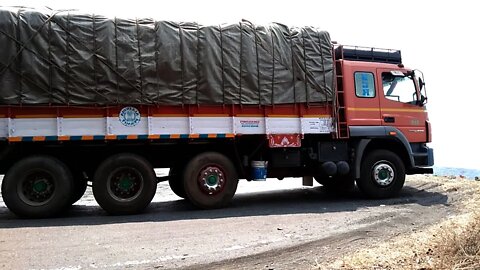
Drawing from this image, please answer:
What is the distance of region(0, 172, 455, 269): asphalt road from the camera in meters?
5.09

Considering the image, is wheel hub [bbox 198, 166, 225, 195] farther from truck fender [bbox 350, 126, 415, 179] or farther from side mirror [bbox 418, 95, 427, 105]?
side mirror [bbox 418, 95, 427, 105]

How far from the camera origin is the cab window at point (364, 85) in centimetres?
973

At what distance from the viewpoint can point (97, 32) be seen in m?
8.06

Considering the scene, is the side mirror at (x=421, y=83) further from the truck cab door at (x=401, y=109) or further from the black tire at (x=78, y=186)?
the black tire at (x=78, y=186)

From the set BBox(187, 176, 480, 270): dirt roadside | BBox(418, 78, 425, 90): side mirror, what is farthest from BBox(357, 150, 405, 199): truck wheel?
BBox(187, 176, 480, 270): dirt roadside

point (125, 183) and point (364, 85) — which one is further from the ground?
point (364, 85)

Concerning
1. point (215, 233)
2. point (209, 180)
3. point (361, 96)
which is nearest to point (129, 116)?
point (209, 180)

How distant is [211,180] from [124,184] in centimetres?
169

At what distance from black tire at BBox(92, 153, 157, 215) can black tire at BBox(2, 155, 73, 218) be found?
0.57 m

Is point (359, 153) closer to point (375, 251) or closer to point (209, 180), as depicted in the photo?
point (209, 180)

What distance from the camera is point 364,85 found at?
9.79 m

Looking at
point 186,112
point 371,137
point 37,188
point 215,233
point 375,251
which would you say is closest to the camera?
point 375,251

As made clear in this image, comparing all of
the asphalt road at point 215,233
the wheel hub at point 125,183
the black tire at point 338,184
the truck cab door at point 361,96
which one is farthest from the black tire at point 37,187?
the truck cab door at point 361,96

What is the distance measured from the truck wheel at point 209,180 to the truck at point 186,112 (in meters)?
0.02
